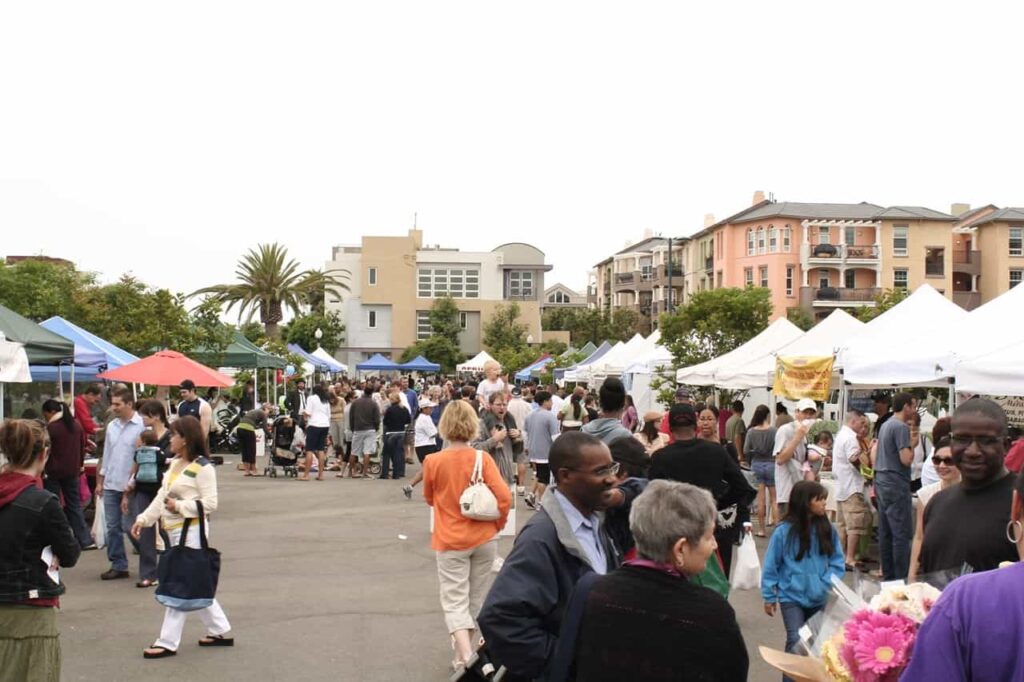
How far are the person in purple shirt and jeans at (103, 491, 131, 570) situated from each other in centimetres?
1005

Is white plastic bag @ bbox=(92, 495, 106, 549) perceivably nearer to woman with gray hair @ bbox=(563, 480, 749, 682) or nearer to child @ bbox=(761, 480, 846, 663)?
child @ bbox=(761, 480, 846, 663)

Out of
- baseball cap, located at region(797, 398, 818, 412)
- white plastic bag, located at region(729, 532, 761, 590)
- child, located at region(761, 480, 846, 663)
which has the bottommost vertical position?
white plastic bag, located at region(729, 532, 761, 590)

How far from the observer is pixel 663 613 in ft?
10.1

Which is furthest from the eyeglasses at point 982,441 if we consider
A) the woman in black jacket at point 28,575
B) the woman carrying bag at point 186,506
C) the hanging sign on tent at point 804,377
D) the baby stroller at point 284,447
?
the baby stroller at point 284,447

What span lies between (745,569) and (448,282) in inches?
3146

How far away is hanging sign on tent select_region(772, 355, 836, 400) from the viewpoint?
49.4 ft

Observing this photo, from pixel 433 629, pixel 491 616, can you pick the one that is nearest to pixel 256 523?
pixel 433 629

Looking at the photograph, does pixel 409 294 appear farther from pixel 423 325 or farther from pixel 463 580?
pixel 463 580

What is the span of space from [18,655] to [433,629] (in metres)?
4.10

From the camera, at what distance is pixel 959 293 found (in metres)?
77.1

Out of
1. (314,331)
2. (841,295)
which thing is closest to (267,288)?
(314,331)

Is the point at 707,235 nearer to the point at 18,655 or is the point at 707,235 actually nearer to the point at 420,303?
the point at 420,303

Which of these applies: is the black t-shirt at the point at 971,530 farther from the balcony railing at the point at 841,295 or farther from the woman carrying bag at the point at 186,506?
the balcony railing at the point at 841,295

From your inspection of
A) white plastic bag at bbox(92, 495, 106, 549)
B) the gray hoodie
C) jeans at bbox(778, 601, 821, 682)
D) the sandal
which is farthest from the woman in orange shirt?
white plastic bag at bbox(92, 495, 106, 549)
